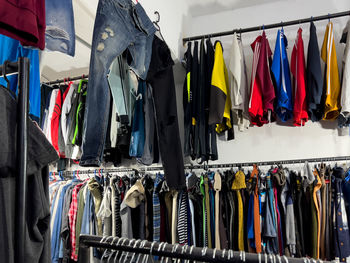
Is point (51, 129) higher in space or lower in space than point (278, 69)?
lower

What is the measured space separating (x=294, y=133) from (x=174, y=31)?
1.35 metres

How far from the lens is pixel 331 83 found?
1950mm

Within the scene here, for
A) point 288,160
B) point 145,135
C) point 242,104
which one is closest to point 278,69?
point 242,104

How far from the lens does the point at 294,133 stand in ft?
7.50

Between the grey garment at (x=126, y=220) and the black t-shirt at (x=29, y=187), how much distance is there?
3.85 feet

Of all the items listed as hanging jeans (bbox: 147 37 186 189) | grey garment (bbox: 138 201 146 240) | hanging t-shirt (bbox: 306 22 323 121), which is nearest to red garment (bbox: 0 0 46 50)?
hanging jeans (bbox: 147 37 186 189)

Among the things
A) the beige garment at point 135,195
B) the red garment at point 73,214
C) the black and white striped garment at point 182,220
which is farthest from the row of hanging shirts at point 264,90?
the red garment at point 73,214

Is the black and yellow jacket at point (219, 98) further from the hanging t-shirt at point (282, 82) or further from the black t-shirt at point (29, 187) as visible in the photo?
the black t-shirt at point (29, 187)

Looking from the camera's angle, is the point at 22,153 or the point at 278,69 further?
the point at 278,69

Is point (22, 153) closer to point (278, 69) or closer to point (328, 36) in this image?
point (278, 69)

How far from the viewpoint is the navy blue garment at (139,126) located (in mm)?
1797

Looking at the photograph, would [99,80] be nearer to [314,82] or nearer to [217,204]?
[217,204]

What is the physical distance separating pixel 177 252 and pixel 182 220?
3.77 feet

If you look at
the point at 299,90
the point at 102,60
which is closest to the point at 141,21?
the point at 102,60
